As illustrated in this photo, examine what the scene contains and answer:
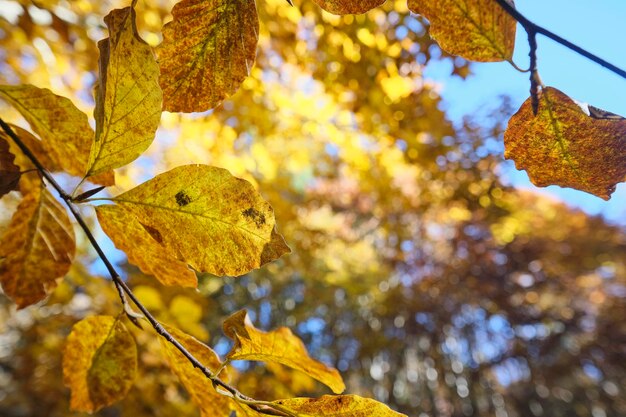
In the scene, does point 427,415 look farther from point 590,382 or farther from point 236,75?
point 236,75

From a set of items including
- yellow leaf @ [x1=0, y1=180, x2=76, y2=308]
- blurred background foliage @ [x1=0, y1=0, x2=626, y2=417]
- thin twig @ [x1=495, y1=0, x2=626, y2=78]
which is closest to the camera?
thin twig @ [x1=495, y1=0, x2=626, y2=78]

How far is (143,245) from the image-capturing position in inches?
14.2

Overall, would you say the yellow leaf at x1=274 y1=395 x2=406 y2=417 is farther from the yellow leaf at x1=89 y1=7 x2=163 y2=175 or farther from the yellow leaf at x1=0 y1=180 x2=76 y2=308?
the yellow leaf at x1=0 y1=180 x2=76 y2=308

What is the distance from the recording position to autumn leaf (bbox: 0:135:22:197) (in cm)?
36

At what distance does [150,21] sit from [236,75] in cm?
205

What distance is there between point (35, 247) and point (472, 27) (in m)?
0.48

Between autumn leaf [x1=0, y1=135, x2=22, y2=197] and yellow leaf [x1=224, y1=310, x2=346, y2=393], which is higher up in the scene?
autumn leaf [x1=0, y1=135, x2=22, y2=197]

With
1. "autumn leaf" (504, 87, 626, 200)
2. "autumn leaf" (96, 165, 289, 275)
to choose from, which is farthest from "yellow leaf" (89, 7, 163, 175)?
"autumn leaf" (504, 87, 626, 200)

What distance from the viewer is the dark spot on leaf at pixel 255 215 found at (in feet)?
1.03

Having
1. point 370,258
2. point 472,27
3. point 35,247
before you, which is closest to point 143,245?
point 35,247

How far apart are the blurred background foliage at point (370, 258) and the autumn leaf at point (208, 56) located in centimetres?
129

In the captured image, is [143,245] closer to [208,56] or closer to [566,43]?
[208,56]

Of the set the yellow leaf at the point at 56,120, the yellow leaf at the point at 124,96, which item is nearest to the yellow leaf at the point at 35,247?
the yellow leaf at the point at 56,120

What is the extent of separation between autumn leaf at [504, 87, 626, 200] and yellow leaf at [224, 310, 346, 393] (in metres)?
0.23
